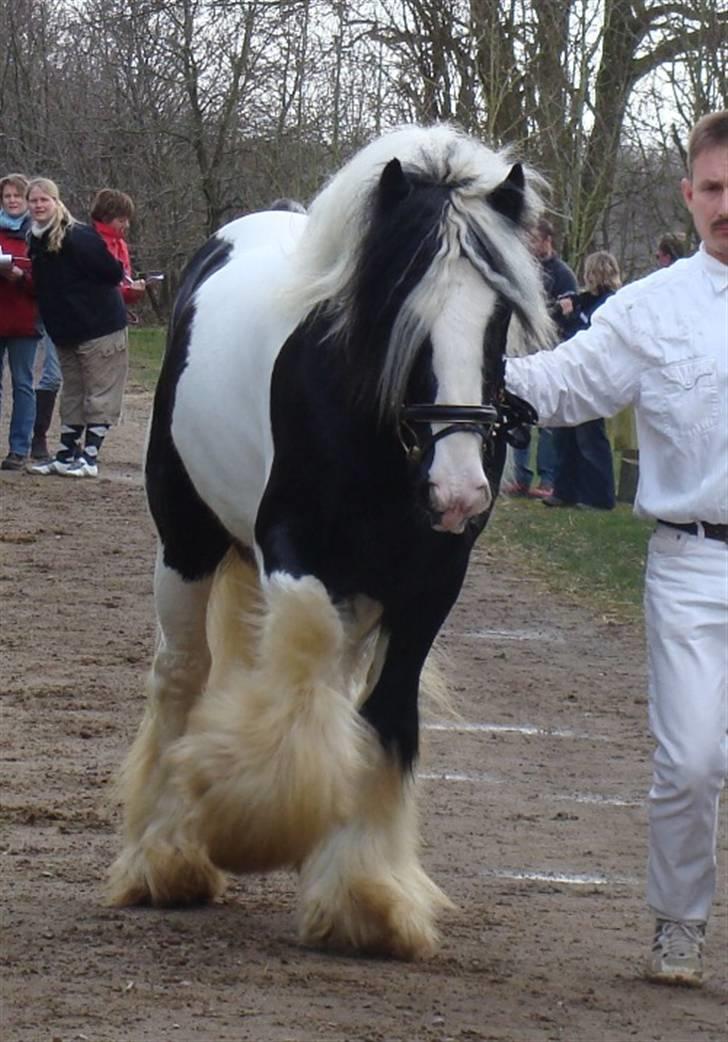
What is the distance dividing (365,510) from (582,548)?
8331mm

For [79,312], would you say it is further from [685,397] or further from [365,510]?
[685,397]

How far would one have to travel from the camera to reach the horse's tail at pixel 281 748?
15.0 ft

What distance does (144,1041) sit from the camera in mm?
3760

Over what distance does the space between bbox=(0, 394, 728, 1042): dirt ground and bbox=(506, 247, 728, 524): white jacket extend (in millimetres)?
Answer: 1182

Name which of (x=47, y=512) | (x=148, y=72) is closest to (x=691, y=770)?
(x=47, y=512)

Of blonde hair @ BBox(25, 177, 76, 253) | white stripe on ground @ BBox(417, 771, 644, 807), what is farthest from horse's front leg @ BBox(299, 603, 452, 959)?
blonde hair @ BBox(25, 177, 76, 253)

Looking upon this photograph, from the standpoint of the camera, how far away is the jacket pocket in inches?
175

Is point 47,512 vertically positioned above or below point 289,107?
below

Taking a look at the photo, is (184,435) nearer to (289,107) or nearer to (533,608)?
(533,608)

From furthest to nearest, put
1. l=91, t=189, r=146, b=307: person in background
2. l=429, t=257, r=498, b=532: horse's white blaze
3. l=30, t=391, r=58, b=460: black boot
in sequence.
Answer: l=30, t=391, r=58, b=460: black boot, l=91, t=189, r=146, b=307: person in background, l=429, t=257, r=498, b=532: horse's white blaze

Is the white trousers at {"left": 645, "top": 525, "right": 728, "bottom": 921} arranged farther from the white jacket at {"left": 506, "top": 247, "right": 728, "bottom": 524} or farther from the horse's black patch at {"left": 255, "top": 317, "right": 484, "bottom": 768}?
the horse's black patch at {"left": 255, "top": 317, "right": 484, "bottom": 768}

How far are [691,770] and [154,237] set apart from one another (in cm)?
3169

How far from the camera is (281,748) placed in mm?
4566

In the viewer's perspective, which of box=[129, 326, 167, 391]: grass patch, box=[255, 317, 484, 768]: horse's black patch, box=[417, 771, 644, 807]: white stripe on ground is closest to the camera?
box=[255, 317, 484, 768]: horse's black patch
